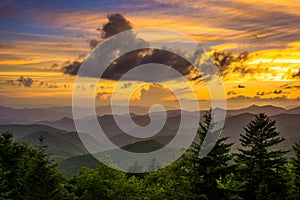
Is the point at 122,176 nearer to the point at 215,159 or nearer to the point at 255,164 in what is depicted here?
the point at 215,159

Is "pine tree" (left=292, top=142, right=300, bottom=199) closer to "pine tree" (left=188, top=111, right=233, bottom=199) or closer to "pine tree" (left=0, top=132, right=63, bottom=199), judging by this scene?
"pine tree" (left=188, top=111, right=233, bottom=199)

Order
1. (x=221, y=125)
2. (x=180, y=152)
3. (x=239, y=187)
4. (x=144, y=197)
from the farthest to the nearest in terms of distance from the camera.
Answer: (x=144, y=197), (x=180, y=152), (x=221, y=125), (x=239, y=187)

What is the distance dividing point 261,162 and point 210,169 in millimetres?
6563

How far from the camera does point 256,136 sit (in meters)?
48.8

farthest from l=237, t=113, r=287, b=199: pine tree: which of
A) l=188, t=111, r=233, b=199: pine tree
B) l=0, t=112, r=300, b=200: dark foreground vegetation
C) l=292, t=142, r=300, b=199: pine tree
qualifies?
l=292, t=142, r=300, b=199: pine tree

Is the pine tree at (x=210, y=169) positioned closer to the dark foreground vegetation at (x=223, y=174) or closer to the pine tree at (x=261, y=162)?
the dark foreground vegetation at (x=223, y=174)

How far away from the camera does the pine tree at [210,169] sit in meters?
49.1

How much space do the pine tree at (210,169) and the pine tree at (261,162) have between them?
2.24 metres

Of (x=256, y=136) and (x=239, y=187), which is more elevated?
(x=256, y=136)

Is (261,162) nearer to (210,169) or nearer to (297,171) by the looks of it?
(210,169)

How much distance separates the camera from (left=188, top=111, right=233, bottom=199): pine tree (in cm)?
4906

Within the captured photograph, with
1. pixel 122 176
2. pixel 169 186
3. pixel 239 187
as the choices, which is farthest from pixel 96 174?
pixel 239 187

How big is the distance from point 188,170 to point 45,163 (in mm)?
21665

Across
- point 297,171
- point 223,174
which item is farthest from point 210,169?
point 297,171
